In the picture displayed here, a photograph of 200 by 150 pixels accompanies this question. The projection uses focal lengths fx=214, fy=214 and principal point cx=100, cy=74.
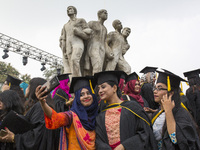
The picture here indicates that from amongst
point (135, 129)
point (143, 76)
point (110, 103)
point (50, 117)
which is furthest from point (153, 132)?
point (143, 76)

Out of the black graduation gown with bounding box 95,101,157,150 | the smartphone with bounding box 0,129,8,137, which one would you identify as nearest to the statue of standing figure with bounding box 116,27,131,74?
the black graduation gown with bounding box 95,101,157,150

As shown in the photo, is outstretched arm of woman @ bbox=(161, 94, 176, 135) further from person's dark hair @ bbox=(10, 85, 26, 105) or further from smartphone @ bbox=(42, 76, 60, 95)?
person's dark hair @ bbox=(10, 85, 26, 105)

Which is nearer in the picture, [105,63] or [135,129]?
[135,129]

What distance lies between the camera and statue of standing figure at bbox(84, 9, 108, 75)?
7152 mm

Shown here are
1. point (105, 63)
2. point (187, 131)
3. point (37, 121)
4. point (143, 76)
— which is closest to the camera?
point (187, 131)

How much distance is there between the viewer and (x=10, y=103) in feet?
10.6

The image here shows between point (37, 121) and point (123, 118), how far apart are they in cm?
119

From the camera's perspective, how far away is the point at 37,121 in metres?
2.95

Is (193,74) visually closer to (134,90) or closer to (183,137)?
(134,90)

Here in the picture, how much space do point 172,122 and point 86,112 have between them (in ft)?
3.71

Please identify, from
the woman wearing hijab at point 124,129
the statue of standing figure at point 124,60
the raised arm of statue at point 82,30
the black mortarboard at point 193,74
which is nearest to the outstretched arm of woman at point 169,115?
the woman wearing hijab at point 124,129

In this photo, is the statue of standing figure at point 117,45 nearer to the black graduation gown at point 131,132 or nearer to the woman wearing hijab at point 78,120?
the woman wearing hijab at point 78,120

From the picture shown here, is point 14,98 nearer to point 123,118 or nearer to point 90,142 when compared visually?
point 90,142

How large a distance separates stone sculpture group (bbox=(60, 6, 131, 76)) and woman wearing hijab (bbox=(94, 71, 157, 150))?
12.8 ft
